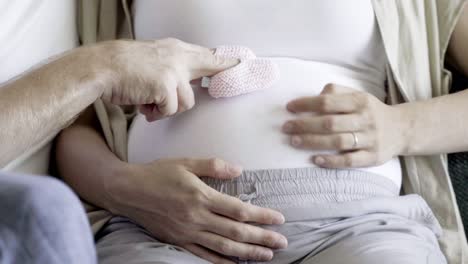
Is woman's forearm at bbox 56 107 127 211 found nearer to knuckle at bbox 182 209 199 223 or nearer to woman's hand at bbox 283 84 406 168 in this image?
knuckle at bbox 182 209 199 223

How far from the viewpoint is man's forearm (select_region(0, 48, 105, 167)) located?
81 centimetres

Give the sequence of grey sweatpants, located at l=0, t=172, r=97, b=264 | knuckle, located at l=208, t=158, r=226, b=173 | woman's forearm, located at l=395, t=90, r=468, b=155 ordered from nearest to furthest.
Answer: grey sweatpants, located at l=0, t=172, r=97, b=264
knuckle, located at l=208, t=158, r=226, b=173
woman's forearm, located at l=395, t=90, r=468, b=155

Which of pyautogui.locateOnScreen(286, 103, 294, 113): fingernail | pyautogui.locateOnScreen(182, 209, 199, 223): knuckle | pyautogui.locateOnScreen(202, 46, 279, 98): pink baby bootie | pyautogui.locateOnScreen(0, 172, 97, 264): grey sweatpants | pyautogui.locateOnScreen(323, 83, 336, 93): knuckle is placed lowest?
pyautogui.locateOnScreen(182, 209, 199, 223): knuckle

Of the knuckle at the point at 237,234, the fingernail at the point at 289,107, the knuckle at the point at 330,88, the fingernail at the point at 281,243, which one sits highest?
the knuckle at the point at 330,88

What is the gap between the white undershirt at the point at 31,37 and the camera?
952 mm

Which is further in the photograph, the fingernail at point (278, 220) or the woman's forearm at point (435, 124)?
the woman's forearm at point (435, 124)

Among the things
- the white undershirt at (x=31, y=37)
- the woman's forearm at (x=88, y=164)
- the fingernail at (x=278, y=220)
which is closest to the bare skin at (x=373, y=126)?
the fingernail at (x=278, y=220)

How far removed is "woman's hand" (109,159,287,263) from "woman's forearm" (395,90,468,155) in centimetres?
29

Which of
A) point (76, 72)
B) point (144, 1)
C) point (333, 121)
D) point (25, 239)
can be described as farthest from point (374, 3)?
point (25, 239)

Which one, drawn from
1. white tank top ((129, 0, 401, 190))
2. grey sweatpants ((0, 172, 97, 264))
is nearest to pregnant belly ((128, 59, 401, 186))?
white tank top ((129, 0, 401, 190))

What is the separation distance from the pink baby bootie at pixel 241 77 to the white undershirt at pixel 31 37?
0.90 ft

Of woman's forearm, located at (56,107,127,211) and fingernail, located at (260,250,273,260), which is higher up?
woman's forearm, located at (56,107,127,211)

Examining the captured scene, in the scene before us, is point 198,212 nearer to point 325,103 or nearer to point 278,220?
point 278,220

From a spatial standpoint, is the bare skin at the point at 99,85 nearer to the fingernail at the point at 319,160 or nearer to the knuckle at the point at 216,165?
the knuckle at the point at 216,165
